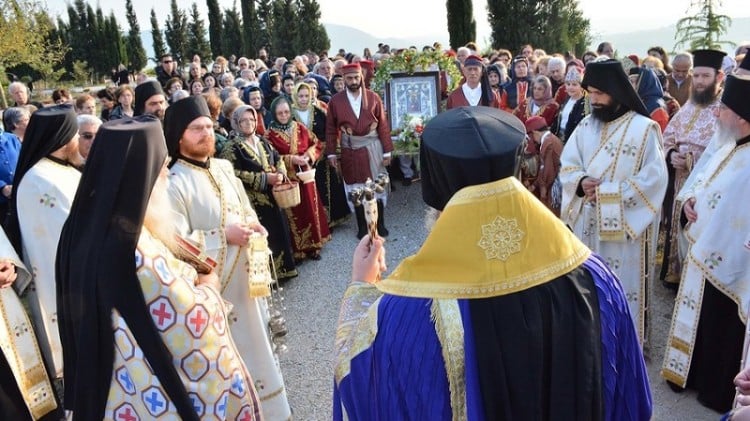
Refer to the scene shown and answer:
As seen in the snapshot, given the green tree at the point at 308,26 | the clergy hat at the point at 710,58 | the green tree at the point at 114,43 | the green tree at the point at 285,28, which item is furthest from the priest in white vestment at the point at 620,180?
the green tree at the point at 114,43

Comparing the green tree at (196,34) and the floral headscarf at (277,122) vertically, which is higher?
the green tree at (196,34)

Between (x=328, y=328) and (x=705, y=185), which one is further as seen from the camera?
(x=328, y=328)

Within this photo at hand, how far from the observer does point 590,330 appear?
1716 millimetres

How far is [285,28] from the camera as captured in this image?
31453mm

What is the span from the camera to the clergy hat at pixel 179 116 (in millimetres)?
3795

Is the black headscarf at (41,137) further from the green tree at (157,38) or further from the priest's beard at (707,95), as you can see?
the green tree at (157,38)

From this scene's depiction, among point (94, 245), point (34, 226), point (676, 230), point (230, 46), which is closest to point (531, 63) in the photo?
point (676, 230)

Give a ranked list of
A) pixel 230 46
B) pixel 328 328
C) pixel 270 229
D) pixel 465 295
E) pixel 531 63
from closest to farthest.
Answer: pixel 465 295 < pixel 328 328 < pixel 270 229 < pixel 531 63 < pixel 230 46

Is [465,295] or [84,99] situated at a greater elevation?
[84,99]

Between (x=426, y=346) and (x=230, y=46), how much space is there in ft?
131

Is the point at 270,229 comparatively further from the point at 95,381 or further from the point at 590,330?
the point at 590,330

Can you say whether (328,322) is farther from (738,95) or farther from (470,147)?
(470,147)

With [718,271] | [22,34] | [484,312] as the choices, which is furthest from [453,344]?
[22,34]

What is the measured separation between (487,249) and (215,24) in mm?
41251
